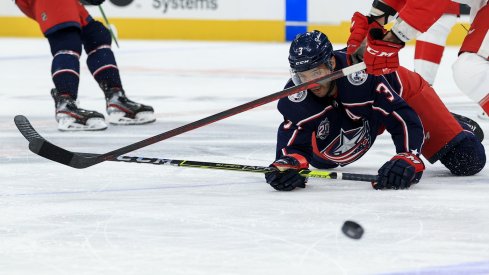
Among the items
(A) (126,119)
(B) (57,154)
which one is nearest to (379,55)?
(B) (57,154)

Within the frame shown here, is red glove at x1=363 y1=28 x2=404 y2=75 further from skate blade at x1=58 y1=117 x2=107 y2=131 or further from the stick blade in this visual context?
skate blade at x1=58 y1=117 x2=107 y2=131

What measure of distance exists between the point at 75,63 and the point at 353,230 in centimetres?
221

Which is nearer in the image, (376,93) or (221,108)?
(376,93)

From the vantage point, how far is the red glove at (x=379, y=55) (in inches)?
92.0

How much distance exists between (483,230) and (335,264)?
41 cm

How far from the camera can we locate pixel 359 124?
8.57 feet

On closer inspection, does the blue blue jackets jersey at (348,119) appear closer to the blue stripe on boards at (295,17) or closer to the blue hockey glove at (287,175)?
the blue hockey glove at (287,175)

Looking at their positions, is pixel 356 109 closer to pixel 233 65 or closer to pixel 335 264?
pixel 335 264

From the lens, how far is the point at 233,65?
674 centimetres

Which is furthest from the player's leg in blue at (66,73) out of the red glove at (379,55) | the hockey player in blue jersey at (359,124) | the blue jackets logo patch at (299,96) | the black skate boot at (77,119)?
the red glove at (379,55)

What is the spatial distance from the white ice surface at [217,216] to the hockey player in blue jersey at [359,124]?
0.19ft

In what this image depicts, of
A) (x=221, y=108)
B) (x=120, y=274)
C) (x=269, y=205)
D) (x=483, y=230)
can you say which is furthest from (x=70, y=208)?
(x=221, y=108)

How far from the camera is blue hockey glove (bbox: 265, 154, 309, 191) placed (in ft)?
7.91

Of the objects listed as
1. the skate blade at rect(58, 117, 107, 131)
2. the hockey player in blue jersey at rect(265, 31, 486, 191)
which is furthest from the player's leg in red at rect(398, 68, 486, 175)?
the skate blade at rect(58, 117, 107, 131)
